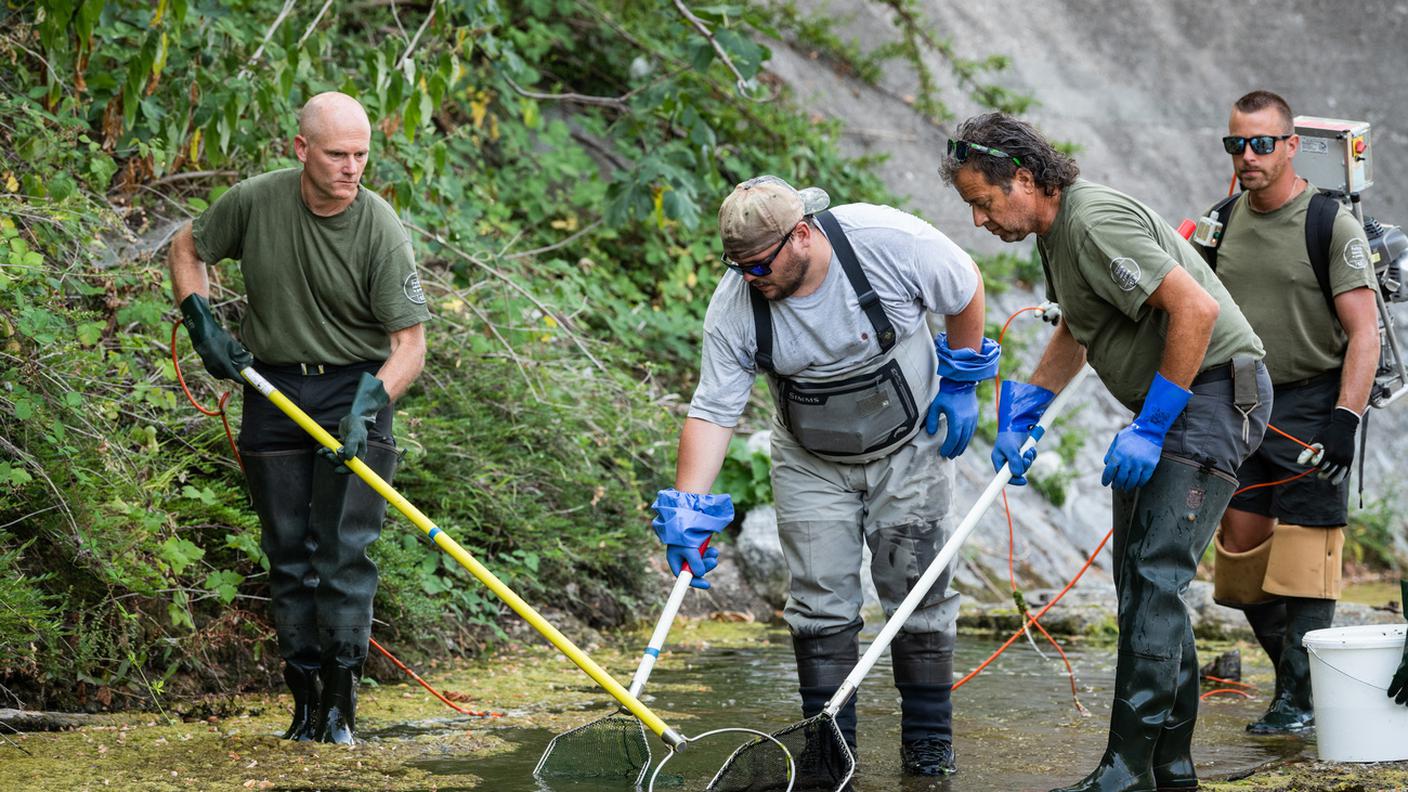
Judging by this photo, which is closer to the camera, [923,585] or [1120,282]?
[1120,282]

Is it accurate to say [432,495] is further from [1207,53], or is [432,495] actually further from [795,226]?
[1207,53]

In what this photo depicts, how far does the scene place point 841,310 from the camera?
395 centimetres

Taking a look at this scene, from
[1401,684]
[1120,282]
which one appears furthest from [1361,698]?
[1120,282]

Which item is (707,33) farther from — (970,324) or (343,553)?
(343,553)

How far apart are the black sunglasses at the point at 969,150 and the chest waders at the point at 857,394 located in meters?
0.40

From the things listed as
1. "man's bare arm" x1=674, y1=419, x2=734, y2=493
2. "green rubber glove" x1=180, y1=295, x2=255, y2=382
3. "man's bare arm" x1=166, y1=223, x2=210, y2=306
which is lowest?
"man's bare arm" x1=674, y1=419, x2=734, y2=493

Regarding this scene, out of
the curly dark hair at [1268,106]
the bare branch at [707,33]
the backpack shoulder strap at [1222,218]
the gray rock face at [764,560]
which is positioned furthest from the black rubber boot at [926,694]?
the bare branch at [707,33]

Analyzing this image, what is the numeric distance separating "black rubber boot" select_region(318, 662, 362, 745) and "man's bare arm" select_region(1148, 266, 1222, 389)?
2.52 metres

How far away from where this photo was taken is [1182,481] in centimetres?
364

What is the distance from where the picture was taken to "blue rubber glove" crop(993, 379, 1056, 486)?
4008 mm

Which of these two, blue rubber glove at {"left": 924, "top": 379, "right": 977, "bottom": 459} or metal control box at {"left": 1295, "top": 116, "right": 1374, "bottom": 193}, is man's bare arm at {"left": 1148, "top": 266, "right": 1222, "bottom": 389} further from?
metal control box at {"left": 1295, "top": 116, "right": 1374, "bottom": 193}

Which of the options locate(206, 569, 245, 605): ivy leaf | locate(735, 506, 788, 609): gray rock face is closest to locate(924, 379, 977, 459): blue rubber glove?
locate(206, 569, 245, 605): ivy leaf

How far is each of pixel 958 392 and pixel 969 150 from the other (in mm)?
749

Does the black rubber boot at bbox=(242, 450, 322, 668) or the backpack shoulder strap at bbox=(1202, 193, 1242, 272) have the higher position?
the backpack shoulder strap at bbox=(1202, 193, 1242, 272)
